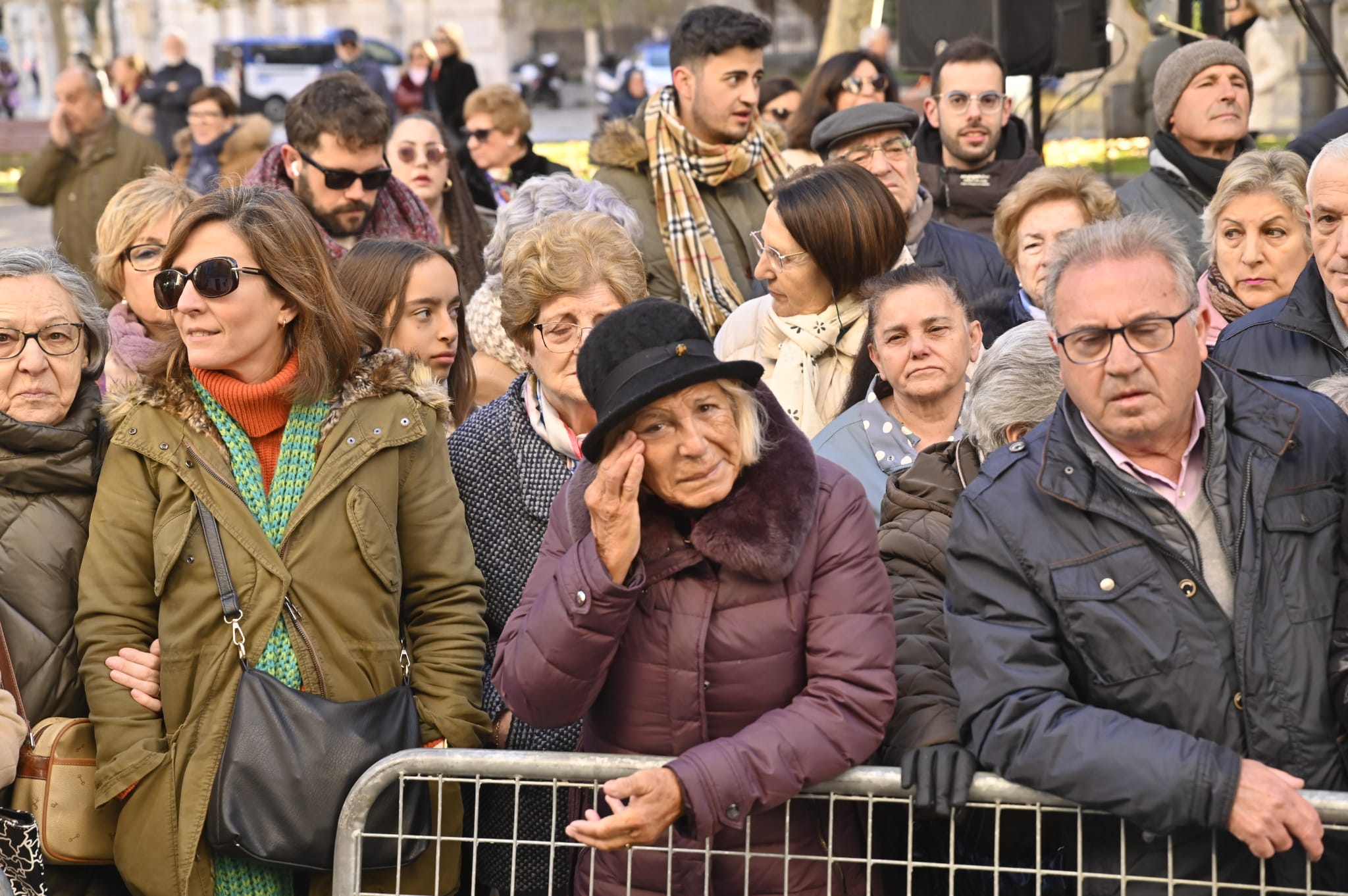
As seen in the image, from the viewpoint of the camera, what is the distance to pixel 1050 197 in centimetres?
584

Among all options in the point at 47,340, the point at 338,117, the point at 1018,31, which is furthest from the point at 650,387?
the point at 1018,31

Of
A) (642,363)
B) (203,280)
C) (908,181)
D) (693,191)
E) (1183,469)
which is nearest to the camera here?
(642,363)

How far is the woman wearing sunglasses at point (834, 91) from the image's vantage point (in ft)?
27.3

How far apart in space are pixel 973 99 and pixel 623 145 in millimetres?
1580

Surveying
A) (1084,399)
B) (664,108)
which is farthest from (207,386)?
(664,108)

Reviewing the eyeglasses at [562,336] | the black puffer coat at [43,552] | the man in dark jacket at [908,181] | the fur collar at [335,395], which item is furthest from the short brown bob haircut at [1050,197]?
the black puffer coat at [43,552]

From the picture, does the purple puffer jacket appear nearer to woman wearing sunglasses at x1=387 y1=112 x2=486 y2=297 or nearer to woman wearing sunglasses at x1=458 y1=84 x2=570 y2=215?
woman wearing sunglasses at x1=387 y1=112 x2=486 y2=297

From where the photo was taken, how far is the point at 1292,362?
Result: 448 centimetres

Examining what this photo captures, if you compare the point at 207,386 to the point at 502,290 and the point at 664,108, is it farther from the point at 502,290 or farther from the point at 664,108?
the point at 664,108

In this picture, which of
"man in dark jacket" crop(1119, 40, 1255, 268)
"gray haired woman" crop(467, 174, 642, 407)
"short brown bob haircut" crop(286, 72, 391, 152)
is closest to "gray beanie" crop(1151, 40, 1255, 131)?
"man in dark jacket" crop(1119, 40, 1255, 268)

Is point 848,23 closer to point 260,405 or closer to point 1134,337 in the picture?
point 260,405

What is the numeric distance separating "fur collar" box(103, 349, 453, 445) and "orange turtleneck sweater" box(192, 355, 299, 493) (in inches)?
2.0

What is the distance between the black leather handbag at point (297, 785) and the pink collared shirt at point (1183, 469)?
63.4 inches

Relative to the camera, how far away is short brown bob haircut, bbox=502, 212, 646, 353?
431 cm
